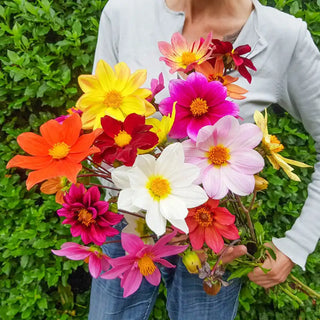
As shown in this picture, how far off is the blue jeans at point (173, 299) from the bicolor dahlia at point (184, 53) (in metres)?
0.53

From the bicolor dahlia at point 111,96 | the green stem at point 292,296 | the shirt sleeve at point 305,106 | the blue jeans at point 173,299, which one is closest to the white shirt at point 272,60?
the shirt sleeve at point 305,106

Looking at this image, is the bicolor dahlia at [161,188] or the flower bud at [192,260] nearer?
the bicolor dahlia at [161,188]

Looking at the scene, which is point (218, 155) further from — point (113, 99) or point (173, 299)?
point (173, 299)

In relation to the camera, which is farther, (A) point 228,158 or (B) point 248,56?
(B) point 248,56

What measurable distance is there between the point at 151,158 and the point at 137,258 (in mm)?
137

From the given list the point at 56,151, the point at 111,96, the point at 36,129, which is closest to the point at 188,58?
the point at 111,96

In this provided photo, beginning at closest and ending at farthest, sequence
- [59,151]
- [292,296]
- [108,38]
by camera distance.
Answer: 1. [59,151]
2. [292,296]
3. [108,38]

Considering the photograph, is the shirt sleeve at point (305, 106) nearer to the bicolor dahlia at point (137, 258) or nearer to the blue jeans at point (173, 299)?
the blue jeans at point (173, 299)

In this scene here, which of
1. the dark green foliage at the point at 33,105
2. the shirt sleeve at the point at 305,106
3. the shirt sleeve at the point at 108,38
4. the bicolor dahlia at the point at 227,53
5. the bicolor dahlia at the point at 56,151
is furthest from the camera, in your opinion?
the dark green foliage at the point at 33,105

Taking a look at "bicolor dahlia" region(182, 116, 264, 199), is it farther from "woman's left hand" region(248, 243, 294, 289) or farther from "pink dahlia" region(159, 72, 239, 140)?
"woman's left hand" region(248, 243, 294, 289)

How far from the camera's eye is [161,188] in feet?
1.38

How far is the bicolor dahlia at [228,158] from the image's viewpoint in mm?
423

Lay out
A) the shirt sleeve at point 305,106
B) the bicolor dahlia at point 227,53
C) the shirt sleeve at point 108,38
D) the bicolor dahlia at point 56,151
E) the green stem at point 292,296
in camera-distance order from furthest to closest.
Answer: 1. the shirt sleeve at point 108,38
2. the shirt sleeve at point 305,106
3. the green stem at point 292,296
4. the bicolor dahlia at point 227,53
5. the bicolor dahlia at point 56,151

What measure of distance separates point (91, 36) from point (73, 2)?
0.16m
